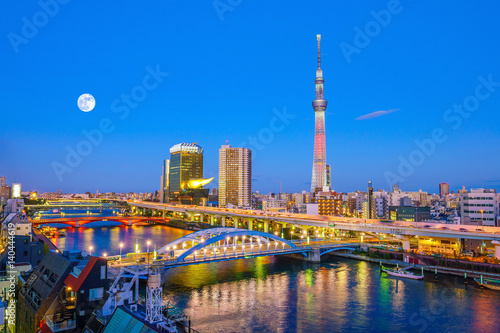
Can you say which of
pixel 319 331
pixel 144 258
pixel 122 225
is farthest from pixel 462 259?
pixel 122 225

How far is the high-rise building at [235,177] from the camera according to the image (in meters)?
126

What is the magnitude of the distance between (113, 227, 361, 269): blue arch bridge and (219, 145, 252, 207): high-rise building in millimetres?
88534

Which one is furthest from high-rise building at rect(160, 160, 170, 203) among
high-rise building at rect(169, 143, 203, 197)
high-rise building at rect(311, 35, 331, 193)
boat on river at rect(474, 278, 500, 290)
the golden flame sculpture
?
boat on river at rect(474, 278, 500, 290)

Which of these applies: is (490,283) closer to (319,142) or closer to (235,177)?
(319,142)

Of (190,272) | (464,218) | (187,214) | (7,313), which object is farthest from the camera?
(187,214)

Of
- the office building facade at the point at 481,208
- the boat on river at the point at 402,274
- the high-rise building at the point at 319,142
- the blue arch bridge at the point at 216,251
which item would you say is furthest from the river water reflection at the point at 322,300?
the high-rise building at the point at 319,142

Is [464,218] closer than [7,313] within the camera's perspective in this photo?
No

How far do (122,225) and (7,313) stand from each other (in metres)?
57.3

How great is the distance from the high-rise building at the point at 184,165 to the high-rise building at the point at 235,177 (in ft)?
66.6

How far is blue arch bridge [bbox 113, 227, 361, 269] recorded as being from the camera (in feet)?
84.0

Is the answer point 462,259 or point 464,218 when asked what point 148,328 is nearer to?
point 462,259

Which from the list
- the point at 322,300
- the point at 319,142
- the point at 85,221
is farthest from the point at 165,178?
the point at 322,300

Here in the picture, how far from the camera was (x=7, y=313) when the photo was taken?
14555 mm

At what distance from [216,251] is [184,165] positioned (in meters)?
118
